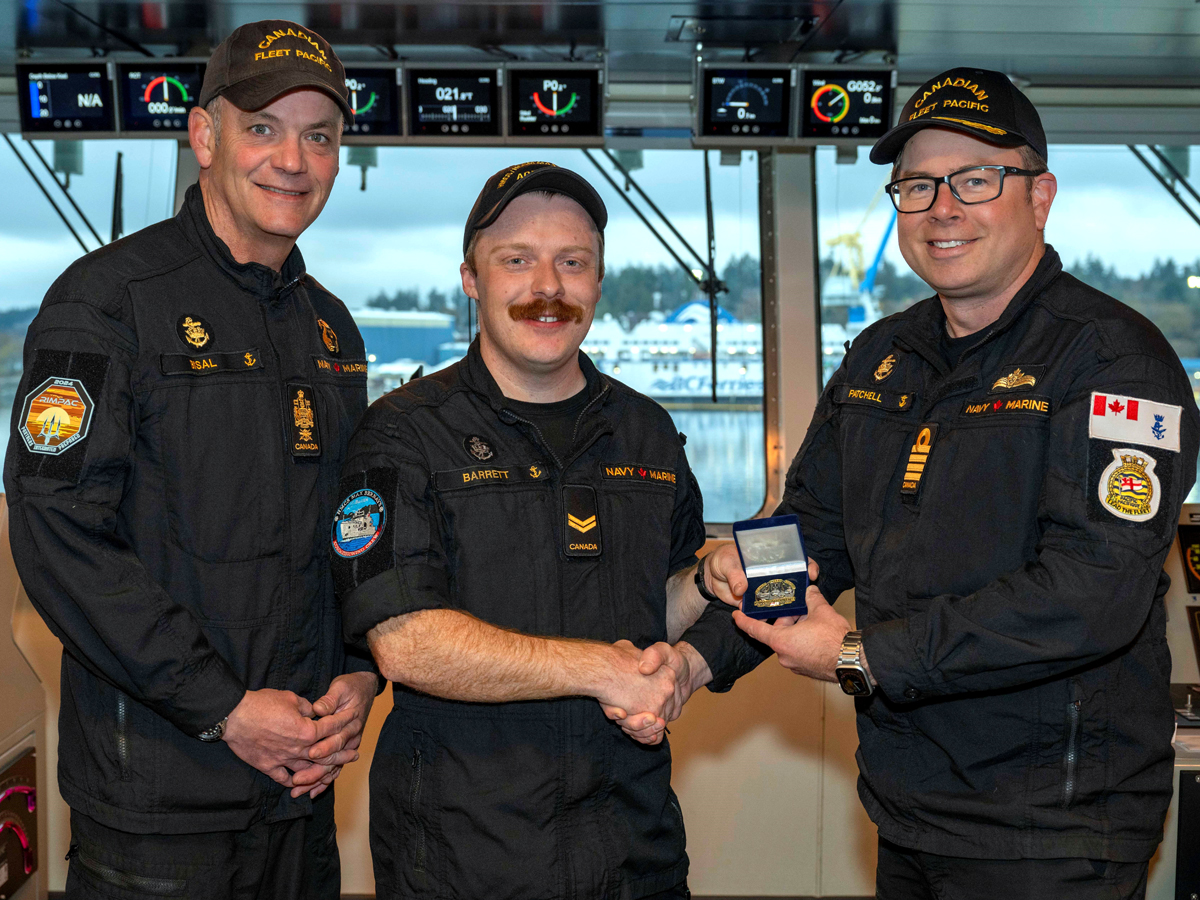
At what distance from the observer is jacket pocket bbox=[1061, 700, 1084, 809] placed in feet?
5.33

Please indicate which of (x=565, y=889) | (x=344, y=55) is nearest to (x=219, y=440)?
(x=565, y=889)

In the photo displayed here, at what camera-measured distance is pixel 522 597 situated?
1721 mm

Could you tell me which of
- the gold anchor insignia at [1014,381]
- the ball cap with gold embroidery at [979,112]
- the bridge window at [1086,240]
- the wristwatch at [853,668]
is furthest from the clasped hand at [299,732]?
the bridge window at [1086,240]

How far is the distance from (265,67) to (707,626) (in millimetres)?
1234

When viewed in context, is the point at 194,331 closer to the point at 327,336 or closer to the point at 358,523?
the point at 327,336

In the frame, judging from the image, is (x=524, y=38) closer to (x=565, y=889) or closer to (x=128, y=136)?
(x=128, y=136)

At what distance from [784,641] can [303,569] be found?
835mm

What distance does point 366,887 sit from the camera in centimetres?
354

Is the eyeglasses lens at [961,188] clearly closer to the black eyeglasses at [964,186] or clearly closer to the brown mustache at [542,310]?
the black eyeglasses at [964,186]

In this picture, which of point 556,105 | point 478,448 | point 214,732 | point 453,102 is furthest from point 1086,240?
point 214,732

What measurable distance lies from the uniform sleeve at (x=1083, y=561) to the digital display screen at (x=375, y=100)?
2528 millimetres

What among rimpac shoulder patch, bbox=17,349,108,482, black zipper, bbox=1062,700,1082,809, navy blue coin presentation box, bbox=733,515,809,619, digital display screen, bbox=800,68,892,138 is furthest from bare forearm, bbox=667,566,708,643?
digital display screen, bbox=800,68,892,138

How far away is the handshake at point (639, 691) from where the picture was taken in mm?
1658

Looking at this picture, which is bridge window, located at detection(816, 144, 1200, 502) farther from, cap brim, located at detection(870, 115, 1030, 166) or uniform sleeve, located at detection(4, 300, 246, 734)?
uniform sleeve, located at detection(4, 300, 246, 734)
